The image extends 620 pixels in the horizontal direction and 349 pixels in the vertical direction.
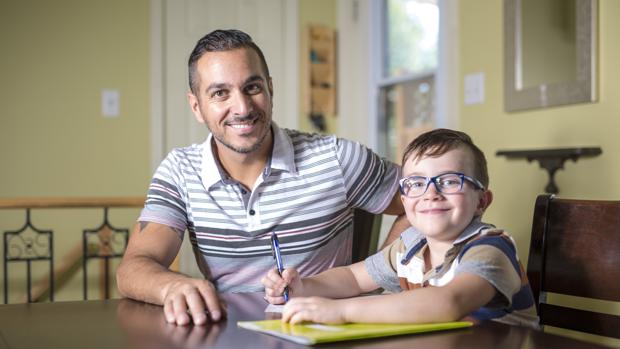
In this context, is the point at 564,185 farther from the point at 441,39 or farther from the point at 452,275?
the point at 452,275

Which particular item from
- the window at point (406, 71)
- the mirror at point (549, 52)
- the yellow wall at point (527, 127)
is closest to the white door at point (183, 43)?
the window at point (406, 71)

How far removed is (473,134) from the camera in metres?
2.87

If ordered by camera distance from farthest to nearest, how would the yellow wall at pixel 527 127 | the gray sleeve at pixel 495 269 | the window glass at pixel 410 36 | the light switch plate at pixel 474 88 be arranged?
the window glass at pixel 410 36 < the light switch plate at pixel 474 88 < the yellow wall at pixel 527 127 < the gray sleeve at pixel 495 269

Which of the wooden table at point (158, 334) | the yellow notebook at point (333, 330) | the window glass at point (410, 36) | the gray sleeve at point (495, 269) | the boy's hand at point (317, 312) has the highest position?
the window glass at point (410, 36)

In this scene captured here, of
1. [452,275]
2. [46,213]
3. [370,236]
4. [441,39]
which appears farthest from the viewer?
[46,213]

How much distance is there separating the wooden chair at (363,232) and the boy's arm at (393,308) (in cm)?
95

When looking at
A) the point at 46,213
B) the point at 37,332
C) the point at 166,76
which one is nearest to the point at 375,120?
the point at 166,76

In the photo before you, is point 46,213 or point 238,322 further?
point 46,213

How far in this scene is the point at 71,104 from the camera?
136 inches

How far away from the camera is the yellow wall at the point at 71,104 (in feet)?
11.0

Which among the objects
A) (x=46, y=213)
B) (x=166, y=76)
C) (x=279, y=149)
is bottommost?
(x=46, y=213)

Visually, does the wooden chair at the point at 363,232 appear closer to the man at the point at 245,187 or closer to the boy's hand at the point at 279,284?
the man at the point at 245,187

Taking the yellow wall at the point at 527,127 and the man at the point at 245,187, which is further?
the yellow wall at the point at 527,127

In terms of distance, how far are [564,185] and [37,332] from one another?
1.98m
